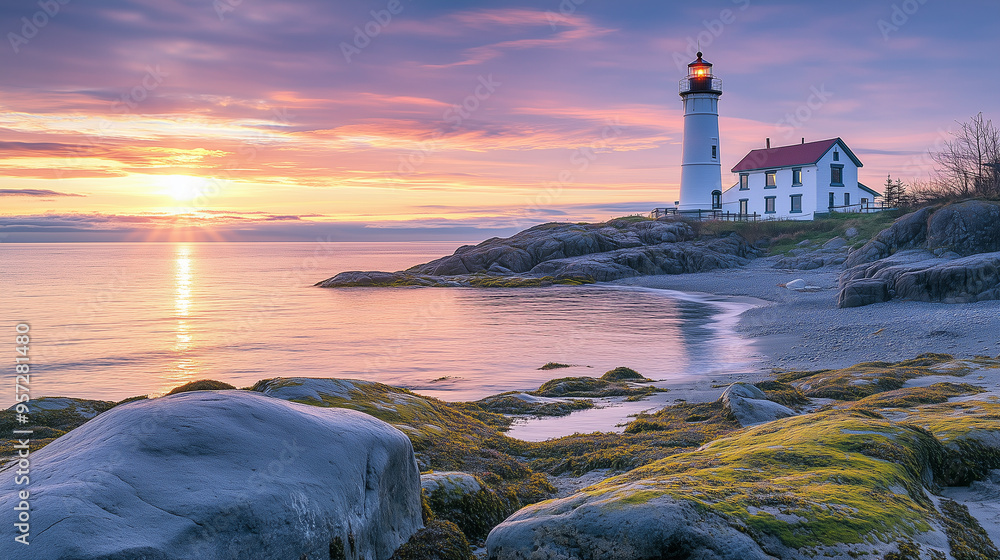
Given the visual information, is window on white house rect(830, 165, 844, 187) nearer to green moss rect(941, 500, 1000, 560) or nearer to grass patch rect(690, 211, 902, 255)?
grass patch rect(690, 211, 902, 255)

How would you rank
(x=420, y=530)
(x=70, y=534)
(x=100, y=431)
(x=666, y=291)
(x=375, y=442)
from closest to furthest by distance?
(x=70, y=534) → (x=100, y=431) → (x=375, y=442) → (x=420, y=530) → (x=666, y=291)

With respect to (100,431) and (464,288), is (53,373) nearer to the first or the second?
(100,431)

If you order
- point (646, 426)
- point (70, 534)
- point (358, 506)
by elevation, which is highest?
point (70, 534)

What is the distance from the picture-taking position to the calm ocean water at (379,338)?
2167 cm

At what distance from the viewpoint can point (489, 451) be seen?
27.0ft

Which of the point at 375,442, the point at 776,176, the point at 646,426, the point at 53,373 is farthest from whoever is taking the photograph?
the point at 776,176

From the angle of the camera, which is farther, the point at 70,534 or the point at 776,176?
the point at 776,176

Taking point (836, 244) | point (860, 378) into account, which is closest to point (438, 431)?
point (860, 378)

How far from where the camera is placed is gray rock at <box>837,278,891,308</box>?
2681cm

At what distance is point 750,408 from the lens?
1018 centimetres

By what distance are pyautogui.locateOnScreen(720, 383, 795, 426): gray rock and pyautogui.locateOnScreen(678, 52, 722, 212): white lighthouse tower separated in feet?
192

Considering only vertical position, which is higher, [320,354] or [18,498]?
[18,498]

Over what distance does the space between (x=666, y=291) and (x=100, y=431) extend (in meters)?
46.5

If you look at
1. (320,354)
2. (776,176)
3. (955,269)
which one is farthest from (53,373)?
(776,176)
